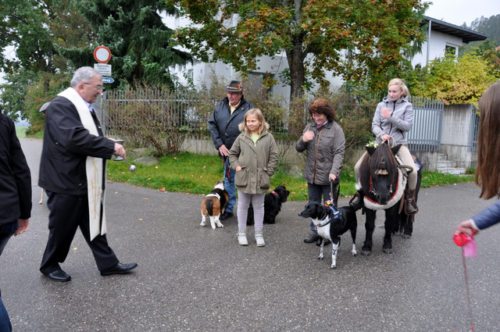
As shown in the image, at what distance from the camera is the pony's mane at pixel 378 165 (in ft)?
17.7

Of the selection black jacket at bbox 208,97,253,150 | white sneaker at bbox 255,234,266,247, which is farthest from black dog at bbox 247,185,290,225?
white sneaker at bbox 255,234,266,247

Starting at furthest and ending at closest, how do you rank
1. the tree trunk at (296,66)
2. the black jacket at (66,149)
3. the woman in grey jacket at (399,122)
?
the tree trunk at (296,66)
the woman in grey jacket at (399,122)
the black jacket at (66,149)

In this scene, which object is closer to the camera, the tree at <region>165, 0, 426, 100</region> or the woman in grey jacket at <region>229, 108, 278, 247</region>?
the woman in grey jacket at <region>229, 108, 278, 247</region>

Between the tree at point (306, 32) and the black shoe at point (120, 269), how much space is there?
8298 mm

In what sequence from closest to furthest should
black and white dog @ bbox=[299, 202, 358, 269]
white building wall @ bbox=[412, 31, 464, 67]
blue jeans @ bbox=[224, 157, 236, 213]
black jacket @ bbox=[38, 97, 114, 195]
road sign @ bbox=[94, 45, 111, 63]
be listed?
black jacket @ bbox=[38, 97, 114, 195] → black and white dog @ bbox=[299, 202, 358, 269] → blue jeans @ bbox=[224, 157, 236, 213] → road sign @ bbox=[94, 45, 111, 63] → white building wall @ bbox=[412, 31, 464, 67]

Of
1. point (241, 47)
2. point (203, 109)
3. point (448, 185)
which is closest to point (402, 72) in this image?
point (448, 185)

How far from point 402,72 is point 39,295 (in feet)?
44.6

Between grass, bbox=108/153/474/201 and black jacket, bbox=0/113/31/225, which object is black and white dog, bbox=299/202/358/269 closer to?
black jacket, bbox=0/113/31/225

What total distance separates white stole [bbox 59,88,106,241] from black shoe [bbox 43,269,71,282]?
0.50m

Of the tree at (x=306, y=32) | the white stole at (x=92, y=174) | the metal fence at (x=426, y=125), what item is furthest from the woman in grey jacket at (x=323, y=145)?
the metal fence at (x=426, y=125)

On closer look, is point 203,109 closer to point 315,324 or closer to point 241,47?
point 241,47

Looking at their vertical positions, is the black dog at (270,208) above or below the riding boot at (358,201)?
below

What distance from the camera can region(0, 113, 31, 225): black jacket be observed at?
10.3ft

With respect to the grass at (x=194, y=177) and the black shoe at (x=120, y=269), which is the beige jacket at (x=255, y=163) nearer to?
the black shoe at (x=120, y=269)
